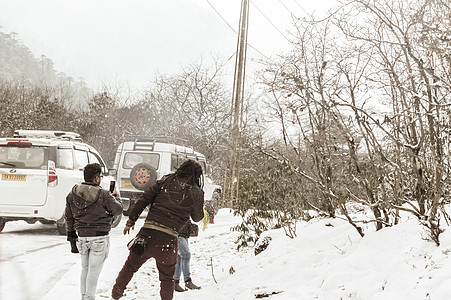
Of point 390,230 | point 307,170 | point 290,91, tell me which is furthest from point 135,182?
point 390,230

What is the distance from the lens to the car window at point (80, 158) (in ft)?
32.5

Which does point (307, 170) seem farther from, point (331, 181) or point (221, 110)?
point (221, 110)

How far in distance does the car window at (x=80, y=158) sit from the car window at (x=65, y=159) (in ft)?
0.63

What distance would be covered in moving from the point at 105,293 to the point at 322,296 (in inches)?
115

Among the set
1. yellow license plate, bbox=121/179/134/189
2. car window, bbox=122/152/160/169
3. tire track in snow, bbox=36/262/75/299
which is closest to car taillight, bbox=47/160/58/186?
tire track in snow, bbox=36/262/75/299

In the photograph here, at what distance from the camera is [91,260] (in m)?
4.92

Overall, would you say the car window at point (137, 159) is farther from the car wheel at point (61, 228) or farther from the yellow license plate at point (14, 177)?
the yellow license plate at point (14, 177)

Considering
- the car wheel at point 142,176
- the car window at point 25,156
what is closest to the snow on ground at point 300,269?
the car window at point 25,156

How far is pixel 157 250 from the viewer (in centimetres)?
479

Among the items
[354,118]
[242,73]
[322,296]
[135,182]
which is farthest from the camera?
[242,73]

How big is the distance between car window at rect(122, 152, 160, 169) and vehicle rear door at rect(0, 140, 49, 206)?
557 cm

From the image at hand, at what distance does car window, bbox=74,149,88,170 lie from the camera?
9914mm

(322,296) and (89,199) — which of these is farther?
(89,199)

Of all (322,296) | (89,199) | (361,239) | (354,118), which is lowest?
(322,296)
